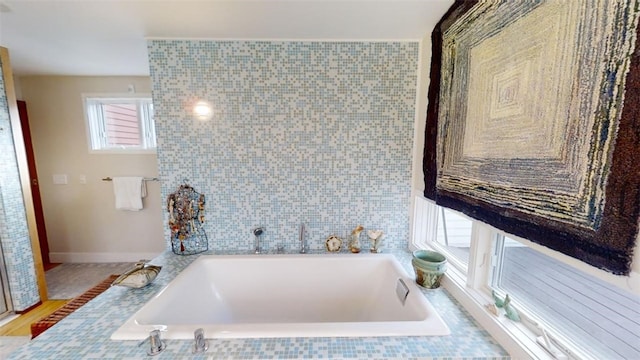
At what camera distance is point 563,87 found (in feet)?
A: 2.46

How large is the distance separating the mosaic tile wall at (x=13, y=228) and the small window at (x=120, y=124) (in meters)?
0.85

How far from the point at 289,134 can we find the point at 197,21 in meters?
0.90

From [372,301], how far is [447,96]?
1442 millimetres

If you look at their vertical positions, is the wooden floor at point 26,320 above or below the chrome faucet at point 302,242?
below

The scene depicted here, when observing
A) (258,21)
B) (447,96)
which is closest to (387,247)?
(447,96)


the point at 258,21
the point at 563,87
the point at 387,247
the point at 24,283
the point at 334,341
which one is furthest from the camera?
the point at 24,283

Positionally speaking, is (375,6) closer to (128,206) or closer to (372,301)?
(372,301)

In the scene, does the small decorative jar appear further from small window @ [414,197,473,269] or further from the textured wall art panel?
the textured wall art panel

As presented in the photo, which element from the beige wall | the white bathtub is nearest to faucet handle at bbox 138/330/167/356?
the white bathtub

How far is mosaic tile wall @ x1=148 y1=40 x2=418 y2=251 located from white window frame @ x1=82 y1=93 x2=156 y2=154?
1.40m

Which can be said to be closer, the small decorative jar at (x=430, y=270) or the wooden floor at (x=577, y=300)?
the wooden floor at (x=577, y=300)

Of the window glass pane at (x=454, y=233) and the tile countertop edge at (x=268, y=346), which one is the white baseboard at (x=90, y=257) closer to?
the tile countertop edge at (x=268, y=346)

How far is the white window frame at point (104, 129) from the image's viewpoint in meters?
2.83

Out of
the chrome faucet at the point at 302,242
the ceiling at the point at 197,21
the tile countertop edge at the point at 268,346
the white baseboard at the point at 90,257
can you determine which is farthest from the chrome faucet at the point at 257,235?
the white baseboard at the point at 90,257
